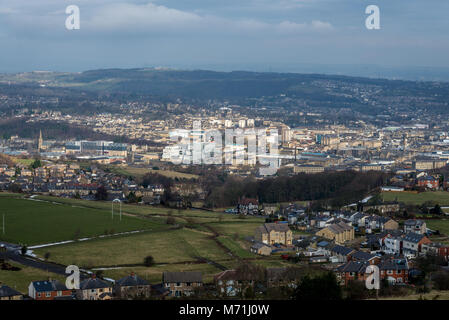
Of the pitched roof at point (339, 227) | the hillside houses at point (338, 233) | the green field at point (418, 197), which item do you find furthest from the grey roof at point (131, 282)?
the green field at point (418, 197)

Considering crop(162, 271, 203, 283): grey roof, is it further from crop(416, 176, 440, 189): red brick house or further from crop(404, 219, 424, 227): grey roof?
crop(416, 176, 440, 189): red brick house

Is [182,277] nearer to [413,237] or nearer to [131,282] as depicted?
[131,282]

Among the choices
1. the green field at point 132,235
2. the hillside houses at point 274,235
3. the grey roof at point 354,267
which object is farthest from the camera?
the hillside houses at point 274,235

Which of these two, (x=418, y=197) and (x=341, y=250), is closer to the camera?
(x=341, y=250)

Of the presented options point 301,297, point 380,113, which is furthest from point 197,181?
point 380,113

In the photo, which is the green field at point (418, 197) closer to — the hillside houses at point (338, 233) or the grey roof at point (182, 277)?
the hillside houses at point (338, 233)

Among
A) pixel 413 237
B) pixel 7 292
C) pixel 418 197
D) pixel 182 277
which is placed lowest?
pixel 418 197

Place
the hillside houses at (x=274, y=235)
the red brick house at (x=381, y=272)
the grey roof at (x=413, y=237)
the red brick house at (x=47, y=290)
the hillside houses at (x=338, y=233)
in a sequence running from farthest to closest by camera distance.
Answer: the hillside houses at (x=338, y=233) → the hillside houses at (x=274, y=235) → the grey roof at (x=413, y=237) → the red brick house at (x=381, y=272) → the red brick house at (x=47, y=290)

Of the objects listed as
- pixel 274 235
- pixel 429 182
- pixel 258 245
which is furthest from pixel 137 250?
pixel 429 182
